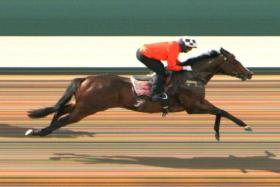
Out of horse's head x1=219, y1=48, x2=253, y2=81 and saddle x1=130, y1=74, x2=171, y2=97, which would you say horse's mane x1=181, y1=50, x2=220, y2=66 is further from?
saddle x1=130, y1=74, x2=171, y2=97

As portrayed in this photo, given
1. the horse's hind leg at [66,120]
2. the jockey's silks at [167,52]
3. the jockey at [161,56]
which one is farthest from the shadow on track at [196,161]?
the jockey's silks at [167,52]

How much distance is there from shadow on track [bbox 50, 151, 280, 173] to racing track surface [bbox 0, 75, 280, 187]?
1 centimetres

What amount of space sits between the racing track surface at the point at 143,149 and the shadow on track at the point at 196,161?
12 millimetres

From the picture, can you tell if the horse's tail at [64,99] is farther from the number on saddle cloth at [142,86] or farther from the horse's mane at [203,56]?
the horse's mane at [203,56]

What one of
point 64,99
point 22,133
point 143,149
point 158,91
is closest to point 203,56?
point 158,91

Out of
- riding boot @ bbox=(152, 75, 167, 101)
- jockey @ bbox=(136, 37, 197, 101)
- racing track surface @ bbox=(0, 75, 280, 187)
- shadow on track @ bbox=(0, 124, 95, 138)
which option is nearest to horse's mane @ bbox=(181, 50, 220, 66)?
jockey @ bbox=(136, 37, 197, 101)

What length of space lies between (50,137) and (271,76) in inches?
273

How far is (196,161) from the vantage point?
347 inches

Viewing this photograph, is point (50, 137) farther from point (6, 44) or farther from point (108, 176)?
point (6, 44)

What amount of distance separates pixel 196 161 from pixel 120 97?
130 cm

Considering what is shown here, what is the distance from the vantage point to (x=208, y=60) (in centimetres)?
951

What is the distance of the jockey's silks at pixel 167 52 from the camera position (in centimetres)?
898

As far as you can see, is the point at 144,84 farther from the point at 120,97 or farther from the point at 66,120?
the point at 66,120

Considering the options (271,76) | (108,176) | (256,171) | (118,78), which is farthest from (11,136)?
(271,76)
